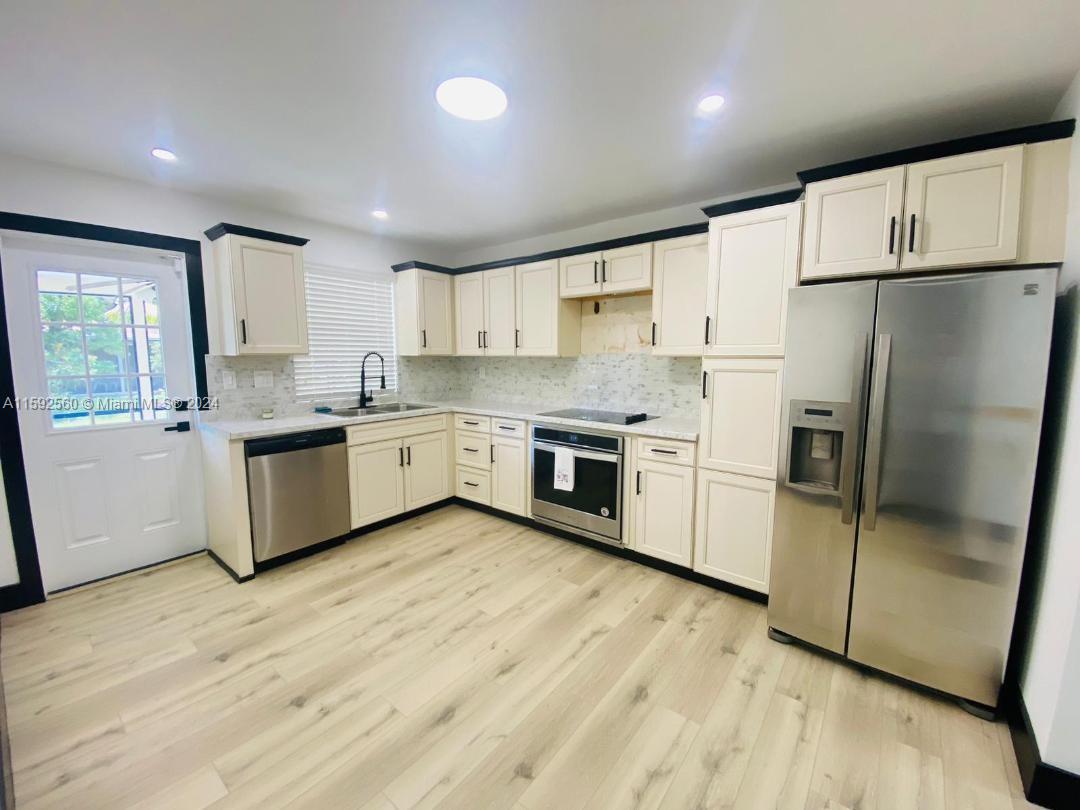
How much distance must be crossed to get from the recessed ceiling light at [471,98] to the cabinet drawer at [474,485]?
2.73 metres

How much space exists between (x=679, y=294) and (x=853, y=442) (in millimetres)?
1452

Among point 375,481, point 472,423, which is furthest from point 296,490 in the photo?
point 472,423

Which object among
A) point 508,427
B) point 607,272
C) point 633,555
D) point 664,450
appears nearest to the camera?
point 664,450

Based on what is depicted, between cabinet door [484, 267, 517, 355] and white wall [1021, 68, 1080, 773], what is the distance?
321 centimetres

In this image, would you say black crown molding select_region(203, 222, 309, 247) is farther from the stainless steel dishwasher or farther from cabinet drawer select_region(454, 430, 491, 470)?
cabinet drawer select_region(454, 430, 491, 470)

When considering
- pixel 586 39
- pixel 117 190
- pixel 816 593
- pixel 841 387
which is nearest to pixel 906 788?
pixel 816 593

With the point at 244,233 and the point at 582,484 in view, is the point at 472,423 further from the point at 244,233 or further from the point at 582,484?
the point at 244,233

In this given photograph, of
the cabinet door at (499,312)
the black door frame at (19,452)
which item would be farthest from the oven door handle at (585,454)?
the black door frame at (19,452)

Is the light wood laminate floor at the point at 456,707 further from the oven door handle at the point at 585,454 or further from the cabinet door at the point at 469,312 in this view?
the cabinet door at the point at 469,312

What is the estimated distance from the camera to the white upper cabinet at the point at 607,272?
313 cm

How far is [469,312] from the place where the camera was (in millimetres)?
4281

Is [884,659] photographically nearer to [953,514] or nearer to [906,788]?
[906,788]

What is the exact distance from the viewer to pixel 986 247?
5.88ft

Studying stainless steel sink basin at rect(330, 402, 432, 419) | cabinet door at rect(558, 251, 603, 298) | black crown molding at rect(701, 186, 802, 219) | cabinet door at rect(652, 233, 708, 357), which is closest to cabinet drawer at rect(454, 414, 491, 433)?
stainless steel sink basin at rect(330, 402, 432, 419)
